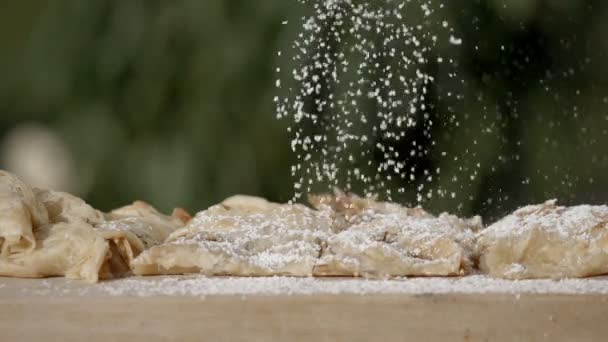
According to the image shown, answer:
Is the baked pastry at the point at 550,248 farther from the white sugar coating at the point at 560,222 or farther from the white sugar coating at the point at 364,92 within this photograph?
the white sugar coating at the point at 364,92

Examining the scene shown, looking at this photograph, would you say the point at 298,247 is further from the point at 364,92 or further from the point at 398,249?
the point at 364,92

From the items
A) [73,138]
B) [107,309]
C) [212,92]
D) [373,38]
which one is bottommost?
[107,309]

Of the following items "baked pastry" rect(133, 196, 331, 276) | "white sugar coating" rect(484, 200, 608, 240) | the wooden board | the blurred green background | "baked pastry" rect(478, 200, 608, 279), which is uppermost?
the blurred green background

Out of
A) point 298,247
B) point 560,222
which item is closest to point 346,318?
point 298,247

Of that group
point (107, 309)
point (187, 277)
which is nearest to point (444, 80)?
point (187, 277)

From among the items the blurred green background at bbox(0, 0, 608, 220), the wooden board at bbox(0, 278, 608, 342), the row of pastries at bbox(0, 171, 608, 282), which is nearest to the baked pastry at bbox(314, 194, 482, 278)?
the row of pastries at bbox(0, 171, 608, 282)

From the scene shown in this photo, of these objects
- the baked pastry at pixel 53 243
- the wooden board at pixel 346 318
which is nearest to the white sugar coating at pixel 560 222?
the wooden board at pixel 346 318

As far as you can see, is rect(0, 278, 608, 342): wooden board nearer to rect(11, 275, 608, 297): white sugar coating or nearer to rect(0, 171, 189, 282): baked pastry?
rect(11, 275, 608, 297): white sugar coating

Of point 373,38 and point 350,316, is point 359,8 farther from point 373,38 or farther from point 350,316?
point 350,316
